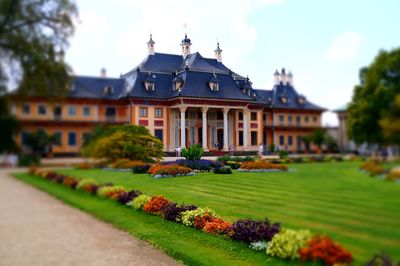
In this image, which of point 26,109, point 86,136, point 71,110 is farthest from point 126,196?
point 26,109

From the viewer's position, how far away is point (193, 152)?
8.87m

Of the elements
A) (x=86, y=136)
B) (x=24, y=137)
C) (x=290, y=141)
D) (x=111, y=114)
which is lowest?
(x=290, y=141)

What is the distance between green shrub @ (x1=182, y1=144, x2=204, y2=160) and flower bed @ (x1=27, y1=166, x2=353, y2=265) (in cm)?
188

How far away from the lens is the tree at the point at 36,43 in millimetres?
8078

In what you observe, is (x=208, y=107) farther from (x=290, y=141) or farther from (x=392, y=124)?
(x=392, y=124)

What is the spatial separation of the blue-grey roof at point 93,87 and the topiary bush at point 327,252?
6.63m

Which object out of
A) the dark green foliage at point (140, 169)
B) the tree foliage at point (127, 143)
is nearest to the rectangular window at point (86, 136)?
the tree foliage at point (127, 143)

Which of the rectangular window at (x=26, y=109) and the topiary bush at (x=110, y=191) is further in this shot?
the topiary bush at (x=110, y=191)

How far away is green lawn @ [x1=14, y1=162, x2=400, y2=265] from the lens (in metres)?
5.19

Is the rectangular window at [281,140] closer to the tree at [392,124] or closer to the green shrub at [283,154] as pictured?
the green shrub at [283,154]

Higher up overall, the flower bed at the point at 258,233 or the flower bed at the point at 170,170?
the flower bed at the point at 170,170

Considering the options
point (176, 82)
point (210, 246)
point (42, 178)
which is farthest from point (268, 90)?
point (42, 178)

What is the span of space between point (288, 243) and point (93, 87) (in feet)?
25.2

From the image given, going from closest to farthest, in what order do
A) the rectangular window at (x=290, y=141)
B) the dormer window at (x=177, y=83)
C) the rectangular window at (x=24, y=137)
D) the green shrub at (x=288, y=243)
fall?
the green shrub at (x=288, y=243) → the dormer window at (x=177, y=83) → the rectangular window at (x=290, y=141) → the rectangular window at (x=24, y=137)
